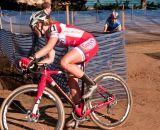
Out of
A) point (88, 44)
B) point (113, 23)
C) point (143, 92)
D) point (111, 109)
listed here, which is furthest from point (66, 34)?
point (113, 23)

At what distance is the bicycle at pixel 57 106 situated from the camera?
17.1 ft

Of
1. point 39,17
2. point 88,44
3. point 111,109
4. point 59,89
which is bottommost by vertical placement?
point 111,109

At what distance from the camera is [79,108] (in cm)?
563

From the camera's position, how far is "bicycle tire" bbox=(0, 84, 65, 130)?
17.1 feet

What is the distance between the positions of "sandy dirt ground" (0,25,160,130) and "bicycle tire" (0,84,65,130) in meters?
0.49

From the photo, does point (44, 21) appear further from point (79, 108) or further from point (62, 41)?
point (79, 108)

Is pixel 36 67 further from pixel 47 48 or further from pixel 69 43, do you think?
pixel 69 43

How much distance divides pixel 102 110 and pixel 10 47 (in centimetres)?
654

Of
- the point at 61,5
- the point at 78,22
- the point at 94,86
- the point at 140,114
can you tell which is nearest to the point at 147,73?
the point at 140,114

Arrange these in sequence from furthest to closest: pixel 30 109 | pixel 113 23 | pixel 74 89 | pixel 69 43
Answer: pixel 113 23
pixel 74 89
pixel 69 43
pixel 30 109

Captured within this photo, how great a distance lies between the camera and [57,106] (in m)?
5.24

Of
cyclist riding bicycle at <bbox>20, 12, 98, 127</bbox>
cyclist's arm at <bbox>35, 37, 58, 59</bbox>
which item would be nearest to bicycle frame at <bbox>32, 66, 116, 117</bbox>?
cyclist riding bicycle at <bbox>20, 12, 98, 127</bbox>

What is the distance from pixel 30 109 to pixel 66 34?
108 cm

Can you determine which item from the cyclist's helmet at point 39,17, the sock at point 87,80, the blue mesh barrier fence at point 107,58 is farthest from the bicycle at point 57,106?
the blue mesh barrier fence at point 107,58
